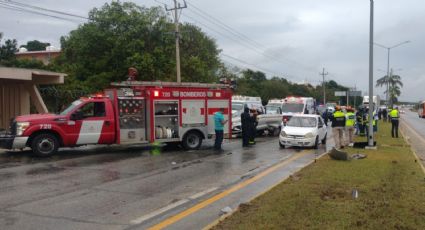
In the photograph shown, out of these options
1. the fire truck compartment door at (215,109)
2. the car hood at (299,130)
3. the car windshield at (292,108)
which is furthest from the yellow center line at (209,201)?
the car windshield at (292,108)

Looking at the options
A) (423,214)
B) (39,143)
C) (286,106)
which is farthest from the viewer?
(286,106)

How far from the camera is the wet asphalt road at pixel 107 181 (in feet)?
23.5

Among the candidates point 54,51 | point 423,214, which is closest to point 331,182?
point 423,214

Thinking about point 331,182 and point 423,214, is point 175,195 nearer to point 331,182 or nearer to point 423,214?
point 331,182

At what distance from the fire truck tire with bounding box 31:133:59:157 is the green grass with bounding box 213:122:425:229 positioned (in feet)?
26.4

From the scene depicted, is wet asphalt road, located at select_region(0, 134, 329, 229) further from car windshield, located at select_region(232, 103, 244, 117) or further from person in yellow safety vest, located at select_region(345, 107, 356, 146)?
car windshield, located at select_region(232, 103, 244, 117)

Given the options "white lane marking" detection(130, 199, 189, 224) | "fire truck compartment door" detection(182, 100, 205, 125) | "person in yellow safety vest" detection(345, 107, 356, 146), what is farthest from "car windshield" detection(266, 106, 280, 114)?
"white lane marking" detection(130, 199, 189, 224)

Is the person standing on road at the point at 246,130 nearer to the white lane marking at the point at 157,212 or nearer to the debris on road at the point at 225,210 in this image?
the white lane marking at the point at 157,212

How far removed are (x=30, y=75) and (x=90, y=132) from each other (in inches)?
331

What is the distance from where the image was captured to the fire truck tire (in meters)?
14.5

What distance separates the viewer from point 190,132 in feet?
57.6

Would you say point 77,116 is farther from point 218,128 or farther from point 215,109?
point 215,109

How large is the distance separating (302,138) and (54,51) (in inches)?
3338

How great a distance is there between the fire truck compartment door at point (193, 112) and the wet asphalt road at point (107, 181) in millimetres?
1282
